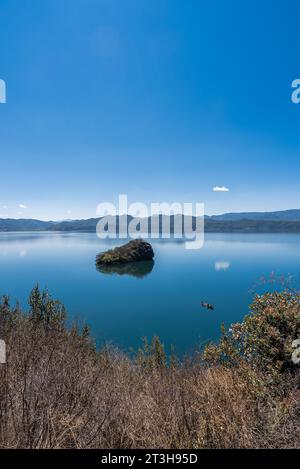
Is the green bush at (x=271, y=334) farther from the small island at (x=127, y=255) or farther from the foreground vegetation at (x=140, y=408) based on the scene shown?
the small island at (x=127, y=255)

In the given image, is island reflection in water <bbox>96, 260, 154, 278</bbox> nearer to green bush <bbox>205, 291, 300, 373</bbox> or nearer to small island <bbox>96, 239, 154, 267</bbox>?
small island <bbox>96, 239, 154, 267</bbox>

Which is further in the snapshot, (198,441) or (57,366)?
(57,366)

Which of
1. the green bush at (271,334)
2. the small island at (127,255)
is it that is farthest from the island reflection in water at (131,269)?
the green bush at (271,334)

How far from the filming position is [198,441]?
3293mm

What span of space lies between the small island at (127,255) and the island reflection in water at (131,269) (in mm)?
1826

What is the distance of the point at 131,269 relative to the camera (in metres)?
73.6

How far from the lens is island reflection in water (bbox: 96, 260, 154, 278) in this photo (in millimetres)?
67800

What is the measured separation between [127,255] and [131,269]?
34.8 ft

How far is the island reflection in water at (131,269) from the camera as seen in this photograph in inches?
2669

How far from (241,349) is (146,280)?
52.7m

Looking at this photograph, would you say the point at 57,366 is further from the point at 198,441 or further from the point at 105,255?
the point at 105,255

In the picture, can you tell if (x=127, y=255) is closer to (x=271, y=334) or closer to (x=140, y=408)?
(x=271, y=334)

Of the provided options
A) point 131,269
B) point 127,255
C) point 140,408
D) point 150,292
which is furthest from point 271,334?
point 127,255
